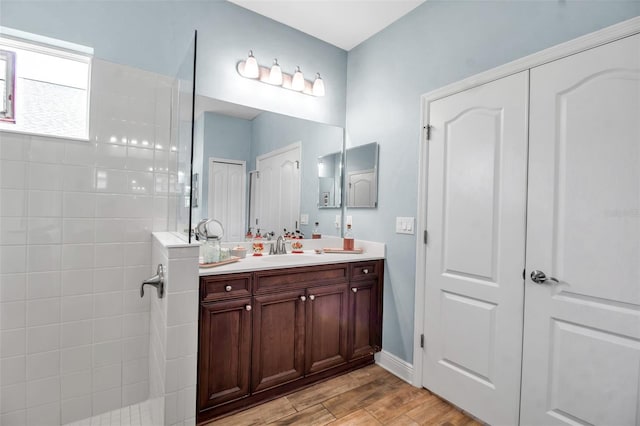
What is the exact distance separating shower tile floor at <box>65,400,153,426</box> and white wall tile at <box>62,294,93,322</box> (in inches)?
24.2

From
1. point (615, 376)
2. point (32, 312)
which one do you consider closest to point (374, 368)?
point (615, 376)

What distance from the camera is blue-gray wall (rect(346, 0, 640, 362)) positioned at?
1.62 metres

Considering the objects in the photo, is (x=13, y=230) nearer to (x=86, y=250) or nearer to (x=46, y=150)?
(x=86, y=250)

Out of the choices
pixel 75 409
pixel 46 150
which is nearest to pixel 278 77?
pixel 46 150

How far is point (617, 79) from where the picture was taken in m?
1.33

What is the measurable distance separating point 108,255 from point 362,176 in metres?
1.96

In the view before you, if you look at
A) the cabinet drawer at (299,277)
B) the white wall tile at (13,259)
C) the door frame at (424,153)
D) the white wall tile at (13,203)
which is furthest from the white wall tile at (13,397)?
the door frame at (424,153)

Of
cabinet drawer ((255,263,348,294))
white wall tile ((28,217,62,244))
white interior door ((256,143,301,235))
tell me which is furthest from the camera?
white interior door ((256,143,301,235))

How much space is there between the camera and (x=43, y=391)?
1.68 meters

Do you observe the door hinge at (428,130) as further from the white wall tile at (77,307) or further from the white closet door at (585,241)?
the white wall tile at (77,307)

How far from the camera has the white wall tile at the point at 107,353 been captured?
181 cm

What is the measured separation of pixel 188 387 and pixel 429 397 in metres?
1.55

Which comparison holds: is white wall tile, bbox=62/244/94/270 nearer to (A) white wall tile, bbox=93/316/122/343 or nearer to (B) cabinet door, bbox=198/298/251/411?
(A) white wall tile, bbox=93/316/122/343

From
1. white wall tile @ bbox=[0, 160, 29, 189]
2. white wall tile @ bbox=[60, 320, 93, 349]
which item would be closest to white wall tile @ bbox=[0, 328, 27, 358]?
white wall tile @ bbox=[60, 320, 93, 349]
